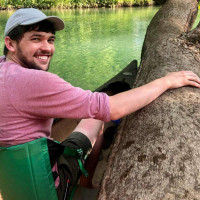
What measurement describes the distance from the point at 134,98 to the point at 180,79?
1.37ft

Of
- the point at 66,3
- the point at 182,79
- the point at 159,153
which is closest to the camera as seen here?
the point at 159,153

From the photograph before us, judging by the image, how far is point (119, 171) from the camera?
4.05ft

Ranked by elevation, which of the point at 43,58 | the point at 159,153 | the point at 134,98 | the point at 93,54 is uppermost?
the point at 43,58

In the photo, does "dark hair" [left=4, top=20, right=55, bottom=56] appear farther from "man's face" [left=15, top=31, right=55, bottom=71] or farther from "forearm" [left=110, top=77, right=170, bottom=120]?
"forearm" [left=110, top=77, right=170, bottom=120]

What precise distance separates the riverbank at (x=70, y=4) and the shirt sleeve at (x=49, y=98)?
34999 mm

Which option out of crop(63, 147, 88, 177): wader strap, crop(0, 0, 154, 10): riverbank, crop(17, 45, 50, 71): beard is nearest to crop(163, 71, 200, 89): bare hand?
crop(63, 147, 88, 177): wader strap

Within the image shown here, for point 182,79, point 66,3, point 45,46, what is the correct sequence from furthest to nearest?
point 66,3
point 182,79
point 45,46

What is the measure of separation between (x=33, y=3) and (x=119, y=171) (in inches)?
1490

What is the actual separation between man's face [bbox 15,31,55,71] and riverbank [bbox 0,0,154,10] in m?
34.7

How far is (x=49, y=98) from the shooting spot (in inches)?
49.1

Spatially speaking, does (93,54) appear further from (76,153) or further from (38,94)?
(38,94)

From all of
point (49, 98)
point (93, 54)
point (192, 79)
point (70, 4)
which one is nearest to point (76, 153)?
point (49, 98)

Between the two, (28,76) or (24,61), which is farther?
(24,61)

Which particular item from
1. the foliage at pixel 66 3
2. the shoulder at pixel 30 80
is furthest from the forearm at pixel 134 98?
the foliage at pixel 66 3
